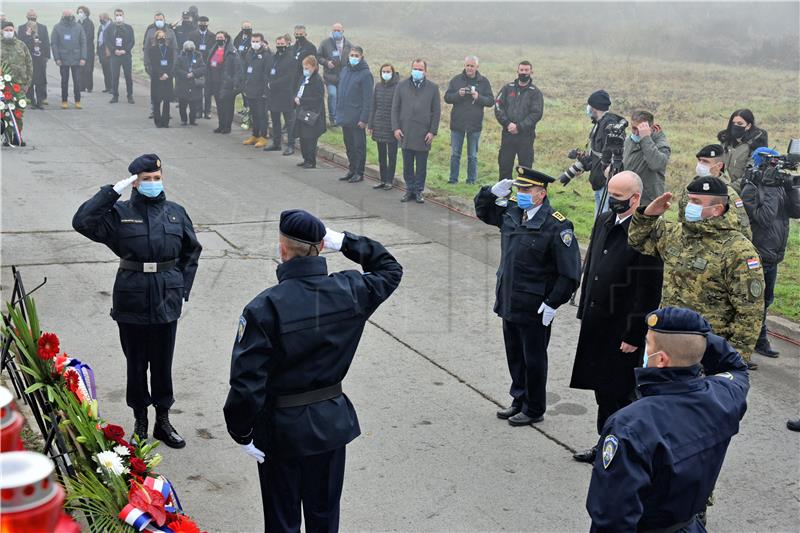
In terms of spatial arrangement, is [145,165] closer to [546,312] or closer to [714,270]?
[546,312]

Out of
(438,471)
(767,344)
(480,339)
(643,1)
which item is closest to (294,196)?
(480,339)

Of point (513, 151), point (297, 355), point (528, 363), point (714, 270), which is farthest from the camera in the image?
point (513, 151)

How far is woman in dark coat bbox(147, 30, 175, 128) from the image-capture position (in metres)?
19.7

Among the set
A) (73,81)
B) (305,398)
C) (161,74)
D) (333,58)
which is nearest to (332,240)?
(305,398)

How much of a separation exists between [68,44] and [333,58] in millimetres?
7549

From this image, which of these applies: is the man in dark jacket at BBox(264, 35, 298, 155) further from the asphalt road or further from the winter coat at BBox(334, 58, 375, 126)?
the asphalt road

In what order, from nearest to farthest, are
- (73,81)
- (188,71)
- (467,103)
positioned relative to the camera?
(467,103), (188,71), (73,81)

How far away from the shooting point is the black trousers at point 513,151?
48.4ft

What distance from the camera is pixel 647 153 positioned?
34.3 ft

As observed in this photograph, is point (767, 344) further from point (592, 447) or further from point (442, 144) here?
point (442, 144)

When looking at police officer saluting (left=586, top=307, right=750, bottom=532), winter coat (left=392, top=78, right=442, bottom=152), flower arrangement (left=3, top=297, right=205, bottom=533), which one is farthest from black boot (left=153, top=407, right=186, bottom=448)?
winter coat (left=392, top=78, right=442, bottom=152)

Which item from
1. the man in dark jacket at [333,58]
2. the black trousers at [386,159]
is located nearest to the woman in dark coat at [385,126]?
the black trousers at [386,159]

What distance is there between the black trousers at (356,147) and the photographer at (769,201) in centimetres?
822

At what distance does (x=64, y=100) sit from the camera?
22.7 meters
